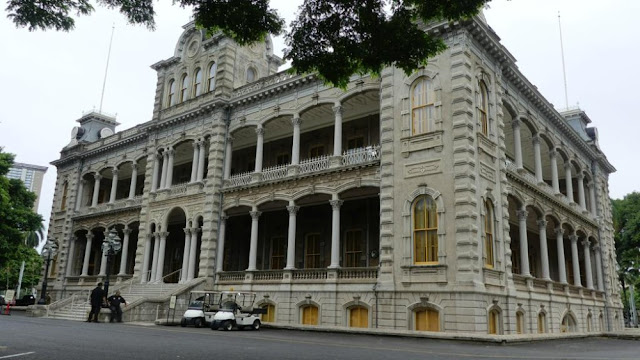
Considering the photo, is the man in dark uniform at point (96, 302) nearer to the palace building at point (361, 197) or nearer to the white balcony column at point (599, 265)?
the palace building at point (361, 197)

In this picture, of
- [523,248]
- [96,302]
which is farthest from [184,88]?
[523,248]

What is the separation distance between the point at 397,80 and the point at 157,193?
16.3 m

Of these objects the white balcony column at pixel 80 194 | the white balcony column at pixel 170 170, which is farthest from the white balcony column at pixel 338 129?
the white balcony column at pixel 80 194

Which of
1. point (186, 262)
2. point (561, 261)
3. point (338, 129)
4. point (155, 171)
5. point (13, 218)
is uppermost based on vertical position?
point (338, 129)

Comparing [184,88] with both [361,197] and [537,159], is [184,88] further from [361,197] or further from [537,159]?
[537,159]

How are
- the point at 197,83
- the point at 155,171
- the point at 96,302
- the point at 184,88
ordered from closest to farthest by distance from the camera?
1. the point at 96,302
2. the point at 197,83
3. the point at 155,171
4. the point at 184,88

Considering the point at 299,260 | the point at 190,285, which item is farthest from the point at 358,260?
the point at 190,285

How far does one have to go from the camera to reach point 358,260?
25.3m

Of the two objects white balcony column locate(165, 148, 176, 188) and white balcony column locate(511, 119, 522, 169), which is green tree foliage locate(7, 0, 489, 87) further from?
white balcony column locate(165, 148, 176, 188)

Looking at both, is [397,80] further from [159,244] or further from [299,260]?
[159,244]

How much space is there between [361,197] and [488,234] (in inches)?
246

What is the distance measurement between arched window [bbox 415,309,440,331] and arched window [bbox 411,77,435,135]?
671cm

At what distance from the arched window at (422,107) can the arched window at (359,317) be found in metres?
7.16

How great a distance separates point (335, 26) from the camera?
34.6 feet
